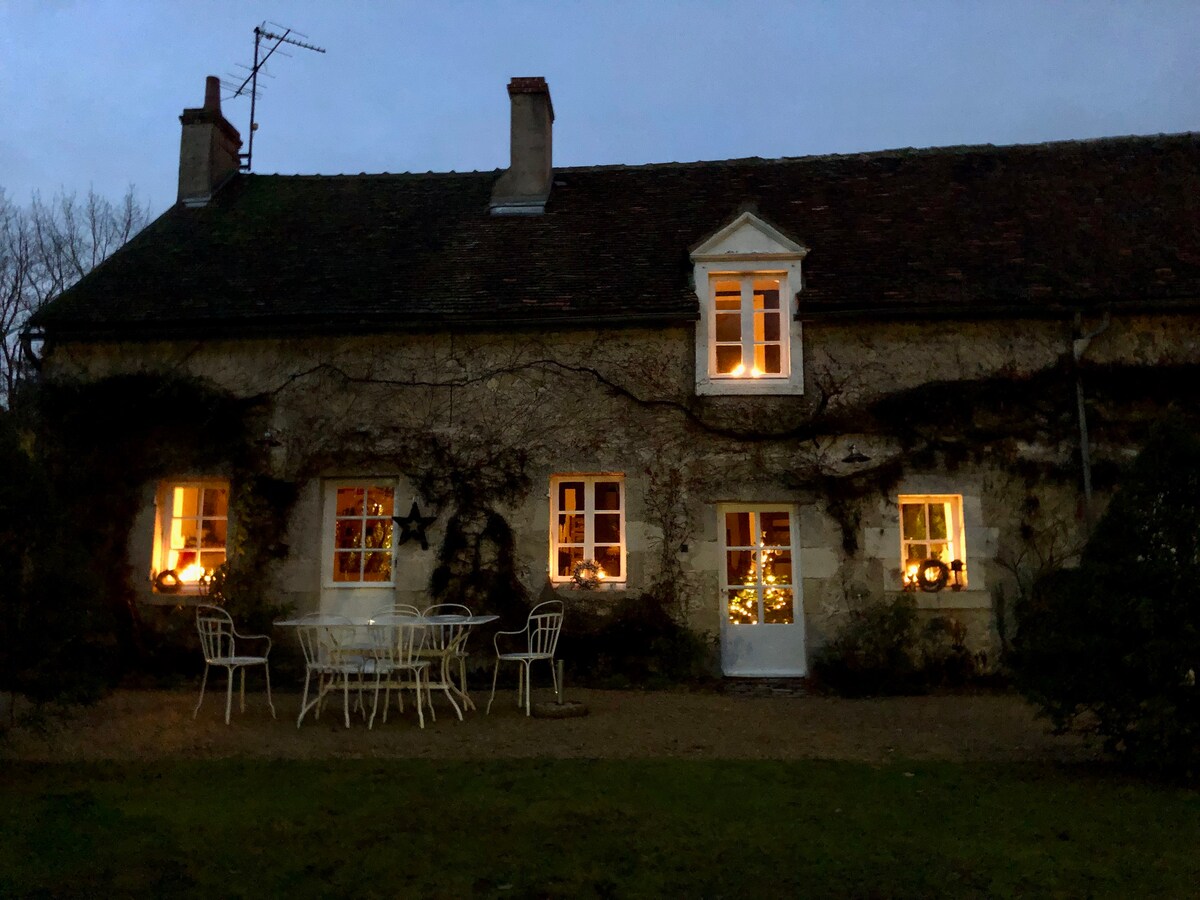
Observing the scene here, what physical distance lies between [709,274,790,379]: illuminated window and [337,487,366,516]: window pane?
4.15m

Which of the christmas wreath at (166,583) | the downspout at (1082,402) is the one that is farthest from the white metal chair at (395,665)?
the downspout at (1082,402)

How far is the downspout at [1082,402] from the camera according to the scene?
9.67 m

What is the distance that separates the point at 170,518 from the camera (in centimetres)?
1063

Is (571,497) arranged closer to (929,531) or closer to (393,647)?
(393,647)

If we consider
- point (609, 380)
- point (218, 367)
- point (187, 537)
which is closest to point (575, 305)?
point (609, 380)

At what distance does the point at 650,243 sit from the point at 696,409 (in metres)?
2.54

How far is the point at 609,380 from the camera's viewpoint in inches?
400

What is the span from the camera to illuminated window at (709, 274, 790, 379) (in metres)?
10.3

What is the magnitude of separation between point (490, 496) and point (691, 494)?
7.08 feet

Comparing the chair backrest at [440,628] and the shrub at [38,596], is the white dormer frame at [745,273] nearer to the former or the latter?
the chair backrest at [440,628]

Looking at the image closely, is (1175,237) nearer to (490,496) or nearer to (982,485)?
(982,485)

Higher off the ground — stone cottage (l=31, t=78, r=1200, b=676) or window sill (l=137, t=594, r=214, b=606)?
stone cottage (l=31, t=78, r=1200, b=676)

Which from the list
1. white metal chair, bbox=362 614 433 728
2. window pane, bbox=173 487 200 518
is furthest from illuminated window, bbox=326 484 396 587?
white metal chair, bbox=362 614 433 728

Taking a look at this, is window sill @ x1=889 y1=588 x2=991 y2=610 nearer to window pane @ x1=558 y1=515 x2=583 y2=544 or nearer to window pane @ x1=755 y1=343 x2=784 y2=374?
window pane @ x1=755 y1=343 x2=784 y2=374
